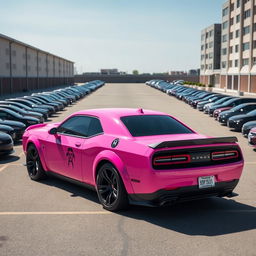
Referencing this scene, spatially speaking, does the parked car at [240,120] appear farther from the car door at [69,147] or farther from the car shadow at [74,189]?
the car door at [69,147]

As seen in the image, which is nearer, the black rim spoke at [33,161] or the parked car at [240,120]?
the black rim spoke at [33,161]

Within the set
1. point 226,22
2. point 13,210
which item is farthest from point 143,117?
point 226,22

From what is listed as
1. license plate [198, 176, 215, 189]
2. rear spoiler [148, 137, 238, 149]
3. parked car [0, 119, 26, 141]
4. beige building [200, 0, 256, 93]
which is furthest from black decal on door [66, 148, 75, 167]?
beige building [200, 0, 256, 93]

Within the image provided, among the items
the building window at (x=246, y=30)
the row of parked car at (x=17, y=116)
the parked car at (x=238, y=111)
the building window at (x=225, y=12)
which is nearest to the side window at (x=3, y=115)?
the row of parked car at (x=17, y=116)

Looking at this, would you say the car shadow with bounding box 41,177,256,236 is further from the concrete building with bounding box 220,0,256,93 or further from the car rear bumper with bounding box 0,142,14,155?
the concrete building with bounding box 220,0,256,93

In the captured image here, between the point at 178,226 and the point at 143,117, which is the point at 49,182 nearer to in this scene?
the point at 143,117

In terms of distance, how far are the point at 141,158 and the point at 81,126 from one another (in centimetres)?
209

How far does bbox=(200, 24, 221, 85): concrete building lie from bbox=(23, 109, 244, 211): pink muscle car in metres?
95.2

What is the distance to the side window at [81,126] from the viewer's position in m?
7.62

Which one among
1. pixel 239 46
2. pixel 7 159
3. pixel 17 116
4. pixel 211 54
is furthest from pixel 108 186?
pixel 211 54

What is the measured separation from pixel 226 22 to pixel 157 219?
87346mm

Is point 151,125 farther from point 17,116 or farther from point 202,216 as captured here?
point 17,116

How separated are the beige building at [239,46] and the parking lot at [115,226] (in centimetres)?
6386

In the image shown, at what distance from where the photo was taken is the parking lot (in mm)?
5344
